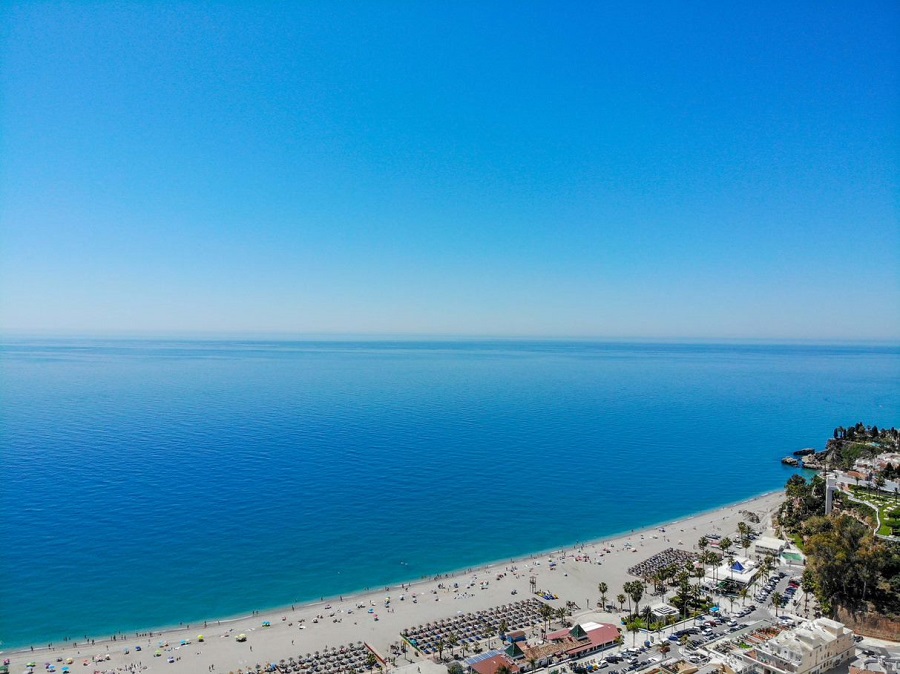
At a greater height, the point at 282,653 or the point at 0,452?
the point at 0,452

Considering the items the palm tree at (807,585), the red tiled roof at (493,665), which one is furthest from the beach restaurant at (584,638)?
the palm tree at (807,585)

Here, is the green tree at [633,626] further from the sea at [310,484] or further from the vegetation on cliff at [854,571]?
the sea at [310,484]

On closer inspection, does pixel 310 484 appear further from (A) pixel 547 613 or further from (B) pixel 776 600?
(B) pixel 776 600

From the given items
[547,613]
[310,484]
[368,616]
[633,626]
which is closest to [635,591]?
[633,626]

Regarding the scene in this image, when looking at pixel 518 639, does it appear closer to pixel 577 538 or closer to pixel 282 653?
pixel 282 653

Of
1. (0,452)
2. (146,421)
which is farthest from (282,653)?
(146,421)

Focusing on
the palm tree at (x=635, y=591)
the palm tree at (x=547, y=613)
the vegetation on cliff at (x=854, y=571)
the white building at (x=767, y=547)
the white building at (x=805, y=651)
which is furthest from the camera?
the white building at (x=767, y=547)

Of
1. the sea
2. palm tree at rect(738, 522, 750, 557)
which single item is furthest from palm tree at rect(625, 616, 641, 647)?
palm tree at rect(738, 522, 750, 557)
